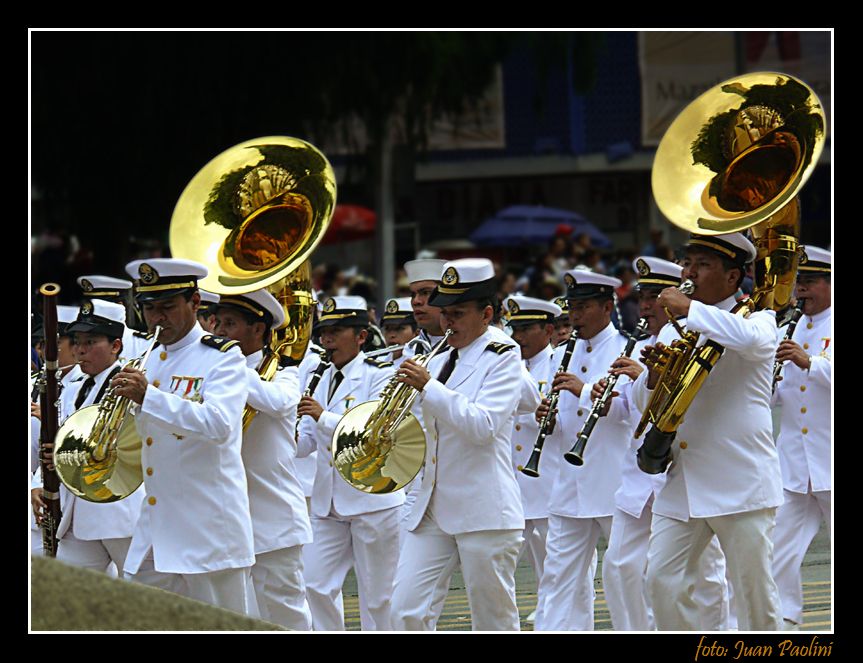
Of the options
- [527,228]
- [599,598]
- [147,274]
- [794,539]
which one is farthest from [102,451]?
[527,228]

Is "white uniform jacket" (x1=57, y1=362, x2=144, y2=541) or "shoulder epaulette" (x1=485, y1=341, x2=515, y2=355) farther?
"white uniform jacket" (x1=57, y1=362, x2=144, y2=541)

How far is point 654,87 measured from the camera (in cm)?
3050

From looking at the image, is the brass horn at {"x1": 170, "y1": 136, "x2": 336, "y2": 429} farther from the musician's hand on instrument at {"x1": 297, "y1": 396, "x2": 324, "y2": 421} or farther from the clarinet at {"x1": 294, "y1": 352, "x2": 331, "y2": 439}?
the clarinet at {"x1": 294, "y1": 352, "x2": 331, "y2": 439}

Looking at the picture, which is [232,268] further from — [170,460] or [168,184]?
[168,184]

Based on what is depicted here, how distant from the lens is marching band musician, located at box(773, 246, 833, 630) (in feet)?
31.9

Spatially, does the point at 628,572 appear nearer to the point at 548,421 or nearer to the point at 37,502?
the point at 548,421

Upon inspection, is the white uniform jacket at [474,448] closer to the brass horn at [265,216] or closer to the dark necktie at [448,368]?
the dark necktie at [448,368]

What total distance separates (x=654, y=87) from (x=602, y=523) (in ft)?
72.0

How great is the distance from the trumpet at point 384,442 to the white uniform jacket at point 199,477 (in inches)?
29.8

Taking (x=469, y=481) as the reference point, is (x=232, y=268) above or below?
above

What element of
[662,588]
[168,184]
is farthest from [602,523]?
[168,184]

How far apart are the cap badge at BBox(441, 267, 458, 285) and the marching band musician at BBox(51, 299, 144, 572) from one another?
1.82m

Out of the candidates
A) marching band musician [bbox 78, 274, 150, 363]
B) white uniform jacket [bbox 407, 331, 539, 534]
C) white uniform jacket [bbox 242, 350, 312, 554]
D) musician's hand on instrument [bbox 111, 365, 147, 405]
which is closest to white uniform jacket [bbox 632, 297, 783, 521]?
white uniform jacket [bbox 407, 331, 539, 534]

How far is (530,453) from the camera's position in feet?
33.9
